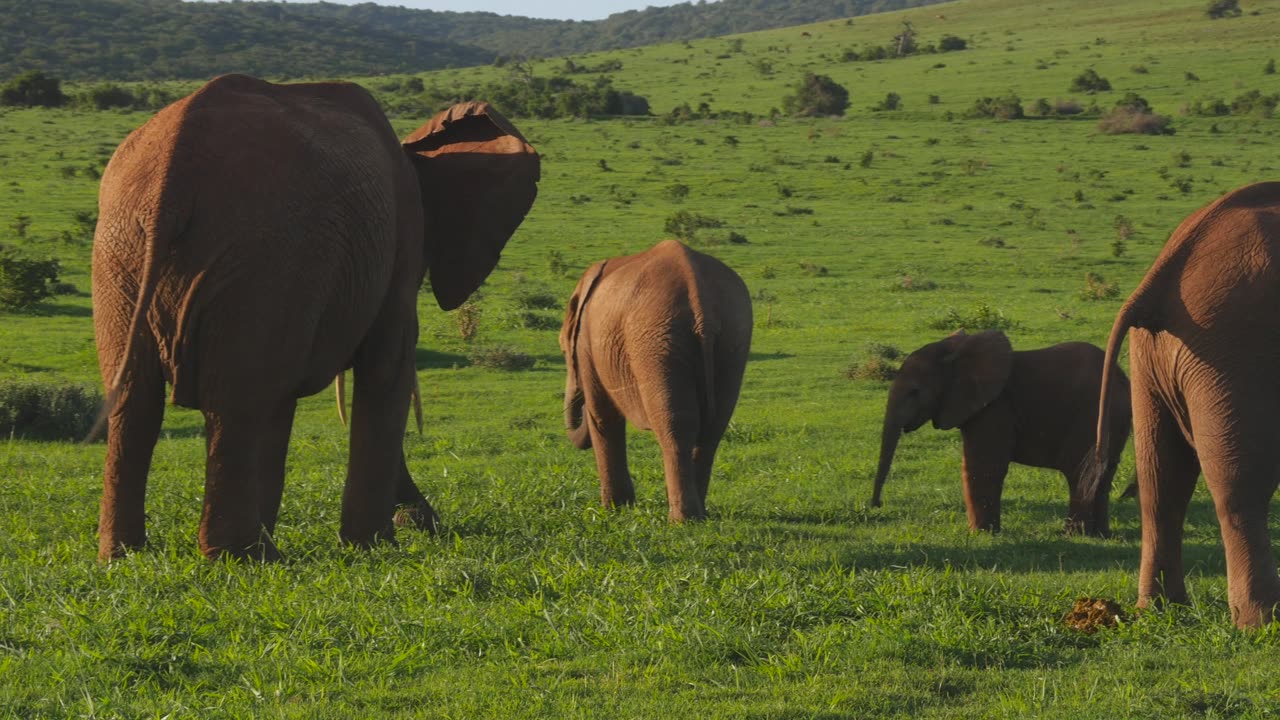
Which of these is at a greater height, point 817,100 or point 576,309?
point 576,309

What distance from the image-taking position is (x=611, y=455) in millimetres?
11102

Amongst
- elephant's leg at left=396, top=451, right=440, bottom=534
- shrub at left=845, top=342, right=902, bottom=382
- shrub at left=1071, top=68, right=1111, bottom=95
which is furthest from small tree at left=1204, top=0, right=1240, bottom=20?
elephant's leg at left=396, top=451, right=440, bottom=534

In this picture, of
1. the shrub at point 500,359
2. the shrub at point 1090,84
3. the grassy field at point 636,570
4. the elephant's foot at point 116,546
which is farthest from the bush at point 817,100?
the elephant's foot at point 116,546

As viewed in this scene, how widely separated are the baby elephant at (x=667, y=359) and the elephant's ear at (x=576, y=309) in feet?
0.08

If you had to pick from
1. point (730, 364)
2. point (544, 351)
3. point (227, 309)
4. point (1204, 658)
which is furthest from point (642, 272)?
point (544, 351)

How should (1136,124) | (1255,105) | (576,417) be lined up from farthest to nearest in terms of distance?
1. (1255,105)
2. (1136,124)
3. (576,417)

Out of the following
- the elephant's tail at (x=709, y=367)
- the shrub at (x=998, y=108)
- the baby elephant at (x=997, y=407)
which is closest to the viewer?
the elephant's tail at (x=709, y=367)

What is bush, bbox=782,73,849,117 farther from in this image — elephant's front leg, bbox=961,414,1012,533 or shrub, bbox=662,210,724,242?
elephant's front leg, bbox=961,414,1012,533

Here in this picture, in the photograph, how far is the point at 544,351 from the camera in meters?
22.2

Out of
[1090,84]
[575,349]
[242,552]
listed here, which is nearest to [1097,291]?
[575,349]

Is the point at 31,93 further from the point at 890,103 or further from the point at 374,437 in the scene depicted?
the point at 374,437

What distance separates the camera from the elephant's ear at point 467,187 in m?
9.55

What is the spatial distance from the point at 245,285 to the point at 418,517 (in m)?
2.91

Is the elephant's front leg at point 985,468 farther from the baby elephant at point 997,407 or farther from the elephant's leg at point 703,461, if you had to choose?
the elephant's leg at point 703,461
